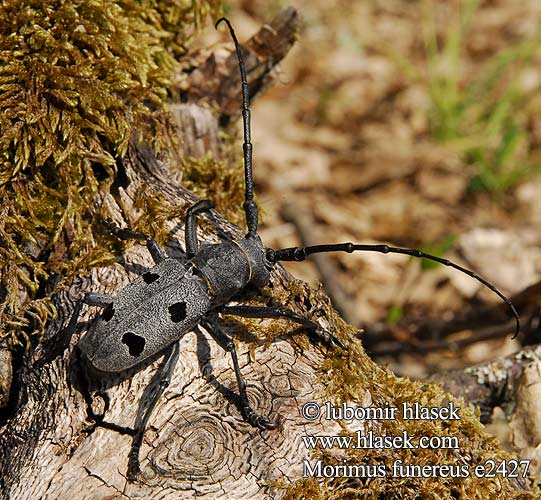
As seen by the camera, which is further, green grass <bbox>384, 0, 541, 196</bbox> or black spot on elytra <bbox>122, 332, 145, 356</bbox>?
green grass <bbox>384, 0, 541, 196</bbox>

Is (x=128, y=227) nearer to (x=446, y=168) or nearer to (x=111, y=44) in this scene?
(x=111, y=44)

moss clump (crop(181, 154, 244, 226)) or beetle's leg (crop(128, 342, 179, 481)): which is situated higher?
moss clump (crop(181, 154, 244, 226))

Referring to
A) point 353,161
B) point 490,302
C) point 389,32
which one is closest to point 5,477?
point 490,302

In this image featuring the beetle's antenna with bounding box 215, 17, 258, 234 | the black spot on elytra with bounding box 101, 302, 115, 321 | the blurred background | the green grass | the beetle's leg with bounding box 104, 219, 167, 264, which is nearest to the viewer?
the black spot on elytra with bounding box 101, 302, 115, 321

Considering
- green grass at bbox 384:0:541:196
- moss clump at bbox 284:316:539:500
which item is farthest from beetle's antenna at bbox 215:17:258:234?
green grass at bbox 384:0:541:196

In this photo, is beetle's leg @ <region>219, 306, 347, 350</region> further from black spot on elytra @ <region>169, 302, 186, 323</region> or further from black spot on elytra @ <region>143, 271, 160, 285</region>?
black spot on elytra @ <region>143, 271, 160, 285</region>

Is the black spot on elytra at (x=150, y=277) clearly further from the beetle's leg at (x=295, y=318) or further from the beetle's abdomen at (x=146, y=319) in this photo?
the beetle's leg at (x=295, y=318)
